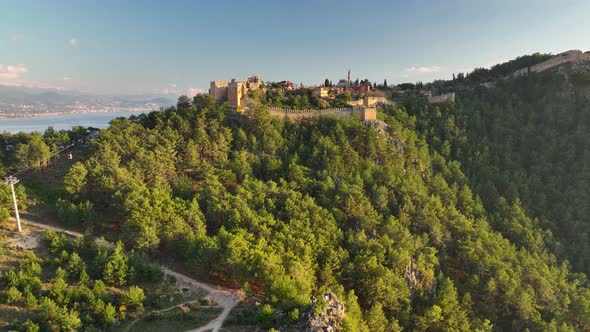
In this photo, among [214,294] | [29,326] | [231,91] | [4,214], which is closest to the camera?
[29,326]

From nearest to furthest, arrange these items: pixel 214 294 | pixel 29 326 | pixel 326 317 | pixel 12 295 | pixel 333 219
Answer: pixel 29 326 → pixel 326 317 → pixel 12 295 → pixel 214 294 → pixel 333 219

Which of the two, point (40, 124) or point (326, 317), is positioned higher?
point (40, 124)

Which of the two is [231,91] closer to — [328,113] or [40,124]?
[328,113]

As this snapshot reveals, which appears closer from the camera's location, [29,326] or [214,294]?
[29,326]

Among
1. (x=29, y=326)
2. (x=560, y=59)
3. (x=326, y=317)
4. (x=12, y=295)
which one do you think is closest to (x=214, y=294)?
(x=326, y=317)

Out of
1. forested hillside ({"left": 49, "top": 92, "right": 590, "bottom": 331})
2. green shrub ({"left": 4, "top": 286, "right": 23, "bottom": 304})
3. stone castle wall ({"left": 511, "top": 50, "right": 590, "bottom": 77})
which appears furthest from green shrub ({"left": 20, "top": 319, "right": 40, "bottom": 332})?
stone castle wall ({"left": 511, "top": 50, "right": 590, "bottom": 77})

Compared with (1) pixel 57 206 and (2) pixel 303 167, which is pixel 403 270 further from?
(1) pixel 57 206

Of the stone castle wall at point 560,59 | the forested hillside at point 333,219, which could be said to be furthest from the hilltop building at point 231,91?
the stone castle wall at point 560,59
